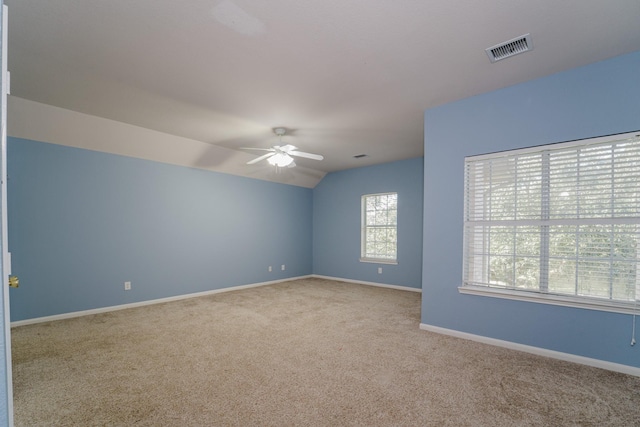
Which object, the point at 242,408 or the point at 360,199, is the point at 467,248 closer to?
the point at 242,408

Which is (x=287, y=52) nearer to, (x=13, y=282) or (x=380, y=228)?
(x=13, y=282)

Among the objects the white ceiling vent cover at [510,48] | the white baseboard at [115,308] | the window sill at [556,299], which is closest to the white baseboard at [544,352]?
the window sill at [556,299]

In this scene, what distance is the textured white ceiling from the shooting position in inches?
76.1

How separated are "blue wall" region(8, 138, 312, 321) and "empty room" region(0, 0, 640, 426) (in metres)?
0.03

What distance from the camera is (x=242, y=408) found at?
195 centimetres

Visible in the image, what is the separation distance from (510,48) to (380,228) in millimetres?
4452

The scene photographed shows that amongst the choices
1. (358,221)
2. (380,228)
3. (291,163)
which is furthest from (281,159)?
(380,228)

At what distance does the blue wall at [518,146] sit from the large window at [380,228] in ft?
8.87

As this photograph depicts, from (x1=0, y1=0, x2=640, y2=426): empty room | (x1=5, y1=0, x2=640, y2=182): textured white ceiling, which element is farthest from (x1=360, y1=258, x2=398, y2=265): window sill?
(x1=5, y1=0, x2=640, y2=182): textured white ceiling

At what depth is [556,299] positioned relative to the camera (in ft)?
8.83

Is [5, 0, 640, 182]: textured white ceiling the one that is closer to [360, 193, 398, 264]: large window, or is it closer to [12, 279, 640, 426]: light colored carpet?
[12, 279, 640, 426]: light colored carpet

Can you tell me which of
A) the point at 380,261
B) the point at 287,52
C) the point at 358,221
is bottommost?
the point at 380,261

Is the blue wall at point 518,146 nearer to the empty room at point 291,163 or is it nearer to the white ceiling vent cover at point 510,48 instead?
the empty room at point 291,163

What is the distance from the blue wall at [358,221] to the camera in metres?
5.80
